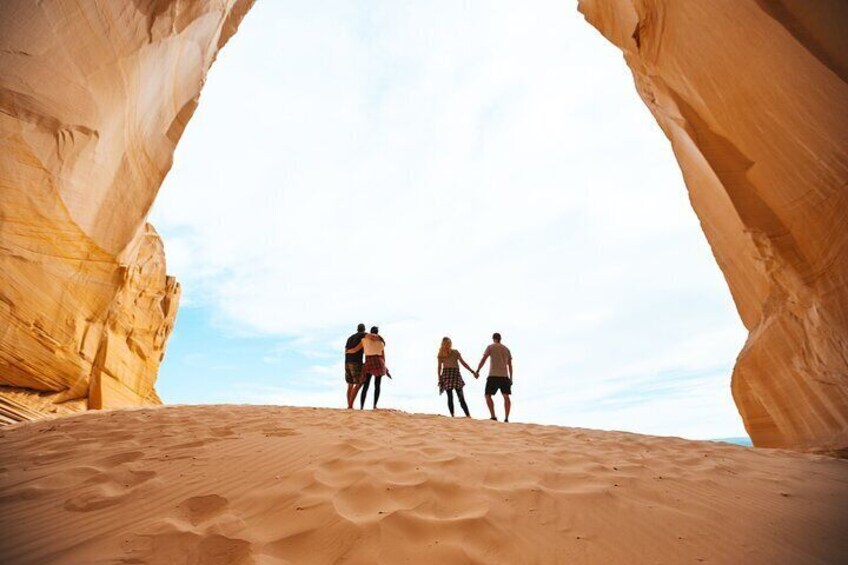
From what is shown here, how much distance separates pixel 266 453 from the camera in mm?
3639

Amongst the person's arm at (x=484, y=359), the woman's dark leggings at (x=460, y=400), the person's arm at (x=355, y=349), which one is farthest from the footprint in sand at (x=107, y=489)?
the person's arm at (x=484, y=359)

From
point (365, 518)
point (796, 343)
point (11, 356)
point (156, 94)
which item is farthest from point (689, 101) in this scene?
point (11, 356)

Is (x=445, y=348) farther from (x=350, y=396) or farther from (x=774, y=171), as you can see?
(x=774, y=171)

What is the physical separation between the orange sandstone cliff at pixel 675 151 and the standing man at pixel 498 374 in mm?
4079

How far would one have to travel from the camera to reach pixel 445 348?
888 cm

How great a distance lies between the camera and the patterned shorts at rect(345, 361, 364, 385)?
8.59m

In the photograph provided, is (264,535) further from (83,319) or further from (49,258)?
(83,319)

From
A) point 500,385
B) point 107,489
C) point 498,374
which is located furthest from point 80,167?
point 500,385

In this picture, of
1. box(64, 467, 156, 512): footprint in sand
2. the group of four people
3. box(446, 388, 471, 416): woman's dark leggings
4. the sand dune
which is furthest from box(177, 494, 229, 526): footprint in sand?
box(446, 388, 471, 416): woman's dark leggings

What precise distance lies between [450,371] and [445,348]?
50 centimetres

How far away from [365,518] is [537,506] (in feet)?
3.66

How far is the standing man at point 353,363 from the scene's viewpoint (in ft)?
28.0

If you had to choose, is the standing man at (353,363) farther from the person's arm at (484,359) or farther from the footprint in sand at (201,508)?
the footprint in sand at (201,508)

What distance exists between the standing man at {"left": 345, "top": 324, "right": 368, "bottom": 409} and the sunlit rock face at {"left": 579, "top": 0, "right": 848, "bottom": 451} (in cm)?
701
